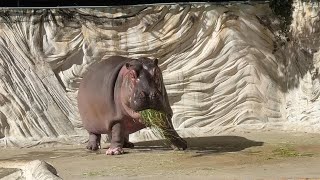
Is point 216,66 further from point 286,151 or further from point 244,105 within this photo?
point 286,151

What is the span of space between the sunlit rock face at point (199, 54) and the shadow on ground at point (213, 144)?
625 mm

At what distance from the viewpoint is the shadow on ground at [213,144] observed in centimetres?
987

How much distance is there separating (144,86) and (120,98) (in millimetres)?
562

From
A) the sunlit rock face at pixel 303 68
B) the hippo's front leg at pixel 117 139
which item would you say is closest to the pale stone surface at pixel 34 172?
the hippo's front leg at pixel 117 139

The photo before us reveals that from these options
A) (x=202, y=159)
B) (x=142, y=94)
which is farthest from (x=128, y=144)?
(x=202, y=159)

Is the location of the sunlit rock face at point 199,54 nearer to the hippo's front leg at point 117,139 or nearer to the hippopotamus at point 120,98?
the hippopotamus at point 120,98

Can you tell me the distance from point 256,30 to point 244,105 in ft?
4.31

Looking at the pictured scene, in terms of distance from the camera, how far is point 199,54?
1237cm

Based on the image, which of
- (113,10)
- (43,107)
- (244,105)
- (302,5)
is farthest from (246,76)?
(43,107)

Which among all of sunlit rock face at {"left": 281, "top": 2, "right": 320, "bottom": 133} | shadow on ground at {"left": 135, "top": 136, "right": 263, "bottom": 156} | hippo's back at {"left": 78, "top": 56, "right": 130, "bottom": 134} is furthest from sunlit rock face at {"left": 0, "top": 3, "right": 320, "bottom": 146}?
hippo's back at {"left": 78, "top": 56, "right": 130, "bottom": 134}

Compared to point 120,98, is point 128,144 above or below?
below

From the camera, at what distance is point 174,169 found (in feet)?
25.9

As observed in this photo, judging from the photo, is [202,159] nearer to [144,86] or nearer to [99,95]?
[144,86]

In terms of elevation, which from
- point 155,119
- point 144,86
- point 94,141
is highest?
point 144,86
